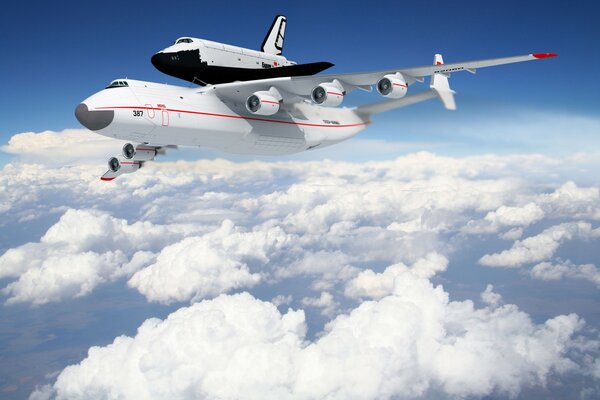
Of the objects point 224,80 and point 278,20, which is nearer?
point 224,80

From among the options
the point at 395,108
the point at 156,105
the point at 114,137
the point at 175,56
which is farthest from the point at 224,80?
the point at 395,108

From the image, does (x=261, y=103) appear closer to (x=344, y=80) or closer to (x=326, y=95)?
(x=326, y=95)

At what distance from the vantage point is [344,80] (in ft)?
76.7

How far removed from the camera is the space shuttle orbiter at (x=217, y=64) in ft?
78.6

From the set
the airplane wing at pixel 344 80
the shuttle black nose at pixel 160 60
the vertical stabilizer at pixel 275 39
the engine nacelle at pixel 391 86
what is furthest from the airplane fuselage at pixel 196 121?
the engine nacelle at pixel 391 86

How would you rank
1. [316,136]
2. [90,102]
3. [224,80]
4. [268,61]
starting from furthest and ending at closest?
[316,136] < [268,61] < [224,80] < [90,102]

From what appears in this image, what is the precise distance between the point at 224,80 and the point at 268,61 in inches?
112

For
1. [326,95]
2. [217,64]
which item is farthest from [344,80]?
[217,64]

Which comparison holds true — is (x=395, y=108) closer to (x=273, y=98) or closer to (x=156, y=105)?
(x=273, y=98)

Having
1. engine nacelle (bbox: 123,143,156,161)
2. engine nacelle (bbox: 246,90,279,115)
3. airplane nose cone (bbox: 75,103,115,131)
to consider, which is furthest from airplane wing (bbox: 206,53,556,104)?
engine nacelle (bbox: 123,143,156,161)

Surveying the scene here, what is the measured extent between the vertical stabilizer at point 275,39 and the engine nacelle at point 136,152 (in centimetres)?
813

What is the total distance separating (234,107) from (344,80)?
5.13 m

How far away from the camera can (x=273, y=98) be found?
23266 millimetres

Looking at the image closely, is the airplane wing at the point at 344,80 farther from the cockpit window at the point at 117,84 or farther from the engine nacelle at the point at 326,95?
the cockpit window at the point at 117,84
